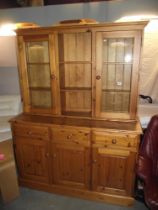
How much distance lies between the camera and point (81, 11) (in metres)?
2.12

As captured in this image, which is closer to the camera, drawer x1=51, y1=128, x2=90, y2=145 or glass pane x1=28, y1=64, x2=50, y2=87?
drawer x1=51, y1=128, x2=90, y2=145

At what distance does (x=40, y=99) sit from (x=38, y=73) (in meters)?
0.32

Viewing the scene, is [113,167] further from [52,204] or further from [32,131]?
[32,131]

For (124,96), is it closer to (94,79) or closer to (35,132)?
(94,79)

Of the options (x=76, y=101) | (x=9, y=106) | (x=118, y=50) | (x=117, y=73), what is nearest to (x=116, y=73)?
(x=117, y=73)

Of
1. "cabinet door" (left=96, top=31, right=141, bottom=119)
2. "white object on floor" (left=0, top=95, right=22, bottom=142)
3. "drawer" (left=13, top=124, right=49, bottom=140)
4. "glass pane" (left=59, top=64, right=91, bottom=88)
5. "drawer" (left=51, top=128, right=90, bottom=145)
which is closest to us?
"cabinet door" (left=96, top=31, right=141, bottom=119)

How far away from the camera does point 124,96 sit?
188 cm

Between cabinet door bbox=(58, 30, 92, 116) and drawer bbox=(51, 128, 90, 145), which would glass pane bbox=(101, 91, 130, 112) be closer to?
cabinet door bbox=(58, 30, 92, 116)

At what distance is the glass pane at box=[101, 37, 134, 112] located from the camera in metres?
1.74

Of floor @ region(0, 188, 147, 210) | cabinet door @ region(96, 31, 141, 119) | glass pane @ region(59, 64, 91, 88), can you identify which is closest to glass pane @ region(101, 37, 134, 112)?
cabinet door @ region(96, 31, 141, 119)

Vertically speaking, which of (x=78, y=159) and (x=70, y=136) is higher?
(x=70, y=136)

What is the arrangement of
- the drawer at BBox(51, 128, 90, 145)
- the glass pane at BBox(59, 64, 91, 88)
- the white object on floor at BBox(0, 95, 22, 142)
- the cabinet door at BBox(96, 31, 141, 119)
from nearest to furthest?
the cabinet door at BBox(96, 31, 141, 119)
the drawer at BBox(51, 128, 90, 145)
the glass pane at BBox(59, 64, 91, 88)
the white object on floor at BBox(0, 95, 22, 142)

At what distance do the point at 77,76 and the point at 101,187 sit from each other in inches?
51.7

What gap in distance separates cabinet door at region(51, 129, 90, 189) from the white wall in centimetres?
144
